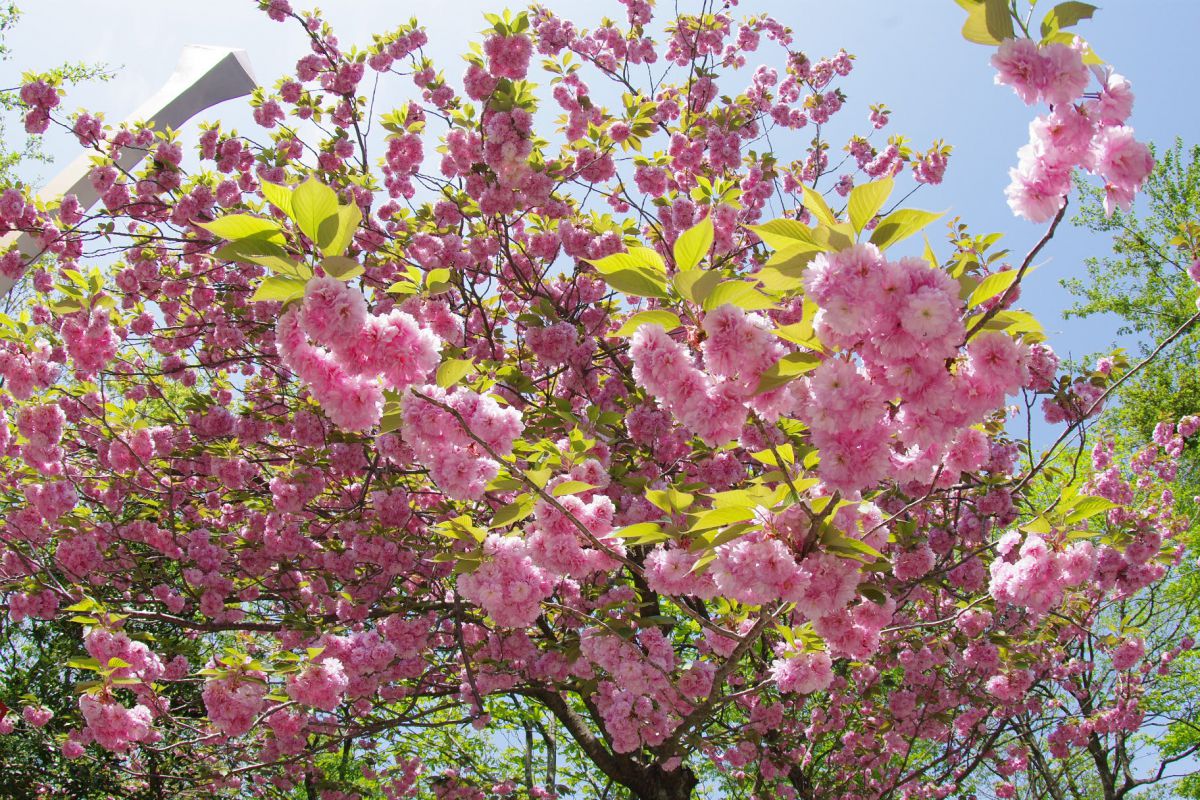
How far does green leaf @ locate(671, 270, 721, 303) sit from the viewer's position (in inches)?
68.7

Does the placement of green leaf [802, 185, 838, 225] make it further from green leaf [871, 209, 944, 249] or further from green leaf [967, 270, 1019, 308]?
green leaf [967, 270, 1019, 308]

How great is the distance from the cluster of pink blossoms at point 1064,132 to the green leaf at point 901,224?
0.31m

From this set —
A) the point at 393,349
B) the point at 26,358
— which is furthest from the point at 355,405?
the point at 26,358

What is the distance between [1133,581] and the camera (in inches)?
195

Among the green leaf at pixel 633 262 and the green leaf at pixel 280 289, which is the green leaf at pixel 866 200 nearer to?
the green leaf at pixel 633 262

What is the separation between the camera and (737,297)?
1.76 m

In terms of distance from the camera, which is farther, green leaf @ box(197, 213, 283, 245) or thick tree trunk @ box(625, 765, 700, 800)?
thick tree trunk @ box(625, 765, 700, 800)

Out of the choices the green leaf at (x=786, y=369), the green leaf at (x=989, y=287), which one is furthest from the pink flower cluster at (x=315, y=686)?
the green leaf at (x=989, y=287)

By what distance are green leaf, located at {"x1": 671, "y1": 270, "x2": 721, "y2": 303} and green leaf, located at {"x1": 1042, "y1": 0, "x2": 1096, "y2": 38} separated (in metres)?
0.90

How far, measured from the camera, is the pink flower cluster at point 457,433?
88.9 inches

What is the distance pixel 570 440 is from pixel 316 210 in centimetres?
148

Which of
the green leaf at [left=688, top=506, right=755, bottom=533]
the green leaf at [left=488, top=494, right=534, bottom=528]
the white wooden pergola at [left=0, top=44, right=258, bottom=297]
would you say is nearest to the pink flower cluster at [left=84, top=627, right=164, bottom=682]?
the green leaf at [left=488, top=494, right=534, bottom=528]

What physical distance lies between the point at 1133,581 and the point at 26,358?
7283mm

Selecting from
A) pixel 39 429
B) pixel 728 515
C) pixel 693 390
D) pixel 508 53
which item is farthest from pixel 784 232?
pixel 39 429
